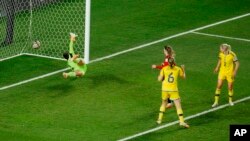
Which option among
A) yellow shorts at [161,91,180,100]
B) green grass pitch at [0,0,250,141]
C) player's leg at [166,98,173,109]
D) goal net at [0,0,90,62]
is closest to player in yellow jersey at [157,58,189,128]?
yellow shorts at [161,91,180,100]

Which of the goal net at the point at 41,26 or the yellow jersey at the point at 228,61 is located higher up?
the goal net at the point at 41,26

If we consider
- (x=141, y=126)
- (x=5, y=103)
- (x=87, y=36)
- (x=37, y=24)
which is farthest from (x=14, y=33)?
(x=141, y=126)

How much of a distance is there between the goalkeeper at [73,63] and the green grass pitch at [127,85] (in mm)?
231

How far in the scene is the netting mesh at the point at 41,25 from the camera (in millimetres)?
29906

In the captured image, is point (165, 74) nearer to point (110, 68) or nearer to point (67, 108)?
point (67, 108)

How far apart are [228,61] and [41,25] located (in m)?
8.27

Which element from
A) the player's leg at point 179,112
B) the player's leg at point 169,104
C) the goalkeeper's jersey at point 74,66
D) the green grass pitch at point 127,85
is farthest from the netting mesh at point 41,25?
the player's leg at point 179,112

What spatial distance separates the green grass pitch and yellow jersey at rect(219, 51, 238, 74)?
1.00 metres

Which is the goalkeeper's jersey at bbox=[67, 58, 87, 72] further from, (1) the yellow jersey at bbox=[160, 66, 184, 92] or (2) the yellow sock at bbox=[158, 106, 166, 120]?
(1) the yellow jersey at bbox=[160, 66, 184, 92]

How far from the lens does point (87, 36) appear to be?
28094mm

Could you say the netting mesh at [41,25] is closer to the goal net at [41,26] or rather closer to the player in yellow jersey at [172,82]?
the goal net at [41,26]

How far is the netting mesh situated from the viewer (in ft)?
98.1

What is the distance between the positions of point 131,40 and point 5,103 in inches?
262

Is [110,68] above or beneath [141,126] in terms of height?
above
